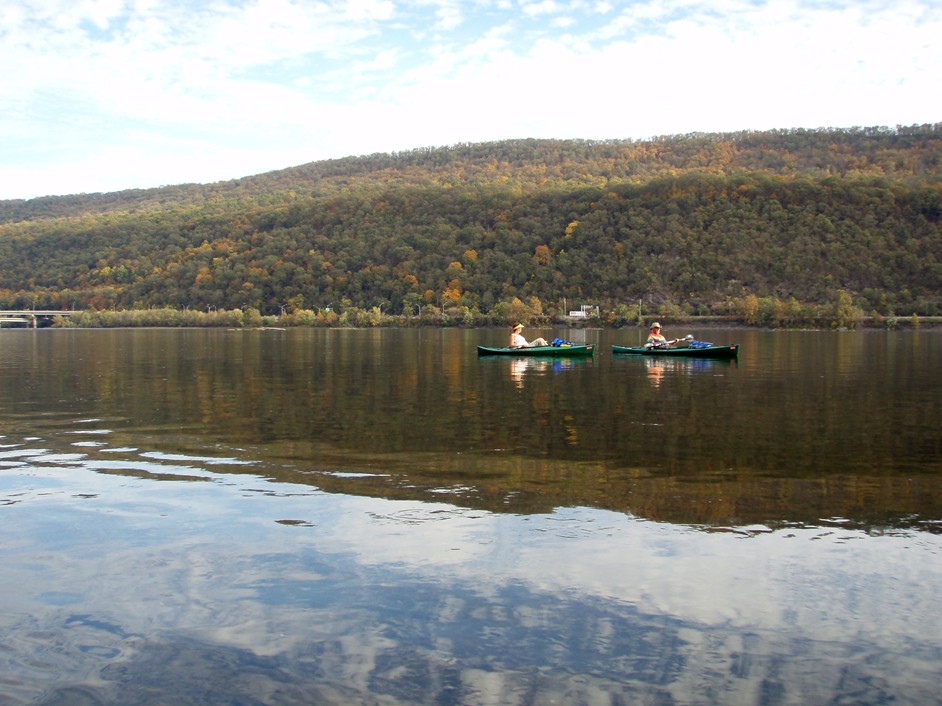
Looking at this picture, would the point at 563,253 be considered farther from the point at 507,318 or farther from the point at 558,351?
the point at 558,351

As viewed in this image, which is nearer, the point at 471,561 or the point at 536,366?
the point at 471,561

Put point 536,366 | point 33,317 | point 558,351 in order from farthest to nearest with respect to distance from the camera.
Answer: point 33,317
point 558,351
point 536,366

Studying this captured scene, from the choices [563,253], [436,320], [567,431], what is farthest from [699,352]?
[563,253]

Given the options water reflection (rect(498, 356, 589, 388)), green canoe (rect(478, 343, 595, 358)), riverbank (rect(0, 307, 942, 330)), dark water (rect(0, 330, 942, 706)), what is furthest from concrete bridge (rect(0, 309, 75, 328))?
dark water (rect(0, 330, 942, 706))

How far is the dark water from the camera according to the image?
23.7 ft

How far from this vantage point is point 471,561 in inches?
390

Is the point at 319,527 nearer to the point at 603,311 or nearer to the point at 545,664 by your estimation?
the point at 545,664

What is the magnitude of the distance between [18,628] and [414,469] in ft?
26.5

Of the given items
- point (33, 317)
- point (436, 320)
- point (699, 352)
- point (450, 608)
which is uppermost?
point (33, 317)

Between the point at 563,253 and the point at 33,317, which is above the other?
the point at 563,253

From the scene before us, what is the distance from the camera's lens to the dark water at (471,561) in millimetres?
7234

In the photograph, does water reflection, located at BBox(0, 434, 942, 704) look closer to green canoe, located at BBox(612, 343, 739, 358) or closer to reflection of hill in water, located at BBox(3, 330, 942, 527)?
reflection of hill in water, located at BBox(3, 330, 942, 527)

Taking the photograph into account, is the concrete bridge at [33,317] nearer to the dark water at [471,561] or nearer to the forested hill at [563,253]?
the forested hill at [563,253]

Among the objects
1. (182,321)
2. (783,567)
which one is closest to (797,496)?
(783,567)
